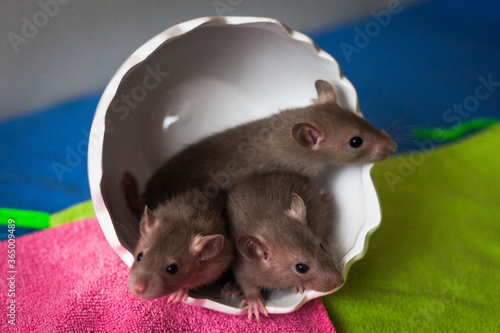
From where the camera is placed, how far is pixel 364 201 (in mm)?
2764

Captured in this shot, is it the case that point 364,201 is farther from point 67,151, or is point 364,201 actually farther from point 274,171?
point 67,151

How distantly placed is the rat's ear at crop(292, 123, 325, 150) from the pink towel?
95cm

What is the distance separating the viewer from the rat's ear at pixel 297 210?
280cm

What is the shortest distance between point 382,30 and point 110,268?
4.26 metres

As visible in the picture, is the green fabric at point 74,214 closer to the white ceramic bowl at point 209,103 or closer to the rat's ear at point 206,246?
the white ceramic bowl at point 209,103

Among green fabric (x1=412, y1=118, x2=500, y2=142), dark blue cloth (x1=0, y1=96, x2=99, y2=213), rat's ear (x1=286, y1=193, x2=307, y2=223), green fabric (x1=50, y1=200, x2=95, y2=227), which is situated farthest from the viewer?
green fabric (x1=412, y1=118, x2=500, y2=142)

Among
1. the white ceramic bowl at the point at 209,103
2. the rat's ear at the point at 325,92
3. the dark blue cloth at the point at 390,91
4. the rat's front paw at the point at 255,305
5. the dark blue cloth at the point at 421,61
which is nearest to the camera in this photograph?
the white ceramic bowl at the point at 209,103

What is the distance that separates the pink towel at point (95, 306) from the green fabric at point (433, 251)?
Result: 0.36 meters

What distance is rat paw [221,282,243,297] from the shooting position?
282cm

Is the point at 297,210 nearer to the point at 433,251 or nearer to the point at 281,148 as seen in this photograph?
the point at 281,148

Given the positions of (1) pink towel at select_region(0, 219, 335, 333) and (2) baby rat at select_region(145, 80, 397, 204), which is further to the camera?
(2) baby rat at select_region(145, 80, 397, 204)

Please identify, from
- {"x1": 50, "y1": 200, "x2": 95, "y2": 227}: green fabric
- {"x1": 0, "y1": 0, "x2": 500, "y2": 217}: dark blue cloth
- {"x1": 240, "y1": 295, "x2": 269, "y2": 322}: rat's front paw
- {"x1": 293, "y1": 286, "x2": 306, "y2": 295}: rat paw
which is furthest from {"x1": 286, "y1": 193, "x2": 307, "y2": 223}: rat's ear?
{"x1": 0, "y1": 0, "x2": 500, "y2": 217}: dark blue cloth

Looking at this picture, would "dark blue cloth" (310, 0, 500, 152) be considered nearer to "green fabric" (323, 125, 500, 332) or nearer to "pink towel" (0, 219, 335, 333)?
"green fabric" (323, 125, 500, 332)

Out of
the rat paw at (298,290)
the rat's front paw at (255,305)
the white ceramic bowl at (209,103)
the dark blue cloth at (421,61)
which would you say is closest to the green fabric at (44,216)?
the white ceramic bowl at (209,103)
